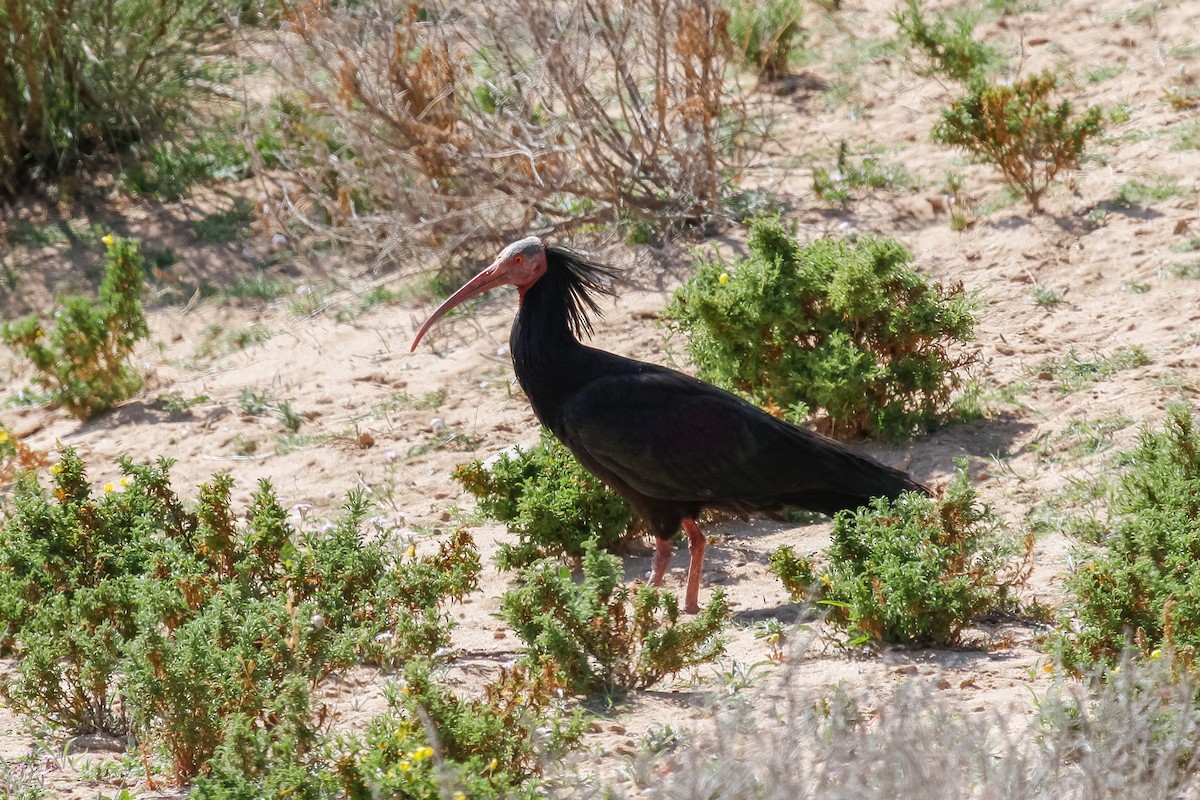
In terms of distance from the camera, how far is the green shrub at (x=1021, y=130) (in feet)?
26.2

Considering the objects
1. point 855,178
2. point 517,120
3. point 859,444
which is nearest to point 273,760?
point 859,444

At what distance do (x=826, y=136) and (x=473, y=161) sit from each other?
2.82 meters

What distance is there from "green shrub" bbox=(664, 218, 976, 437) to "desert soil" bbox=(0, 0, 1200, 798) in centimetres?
31

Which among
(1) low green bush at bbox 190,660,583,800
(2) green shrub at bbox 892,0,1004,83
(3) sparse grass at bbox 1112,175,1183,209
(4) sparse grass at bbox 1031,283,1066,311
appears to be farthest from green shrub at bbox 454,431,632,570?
(2) green shrub at bbox 892,0,1004,83

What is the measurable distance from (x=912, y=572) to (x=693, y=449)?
4.11 ft

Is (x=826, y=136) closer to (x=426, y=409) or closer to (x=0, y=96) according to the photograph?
(x=426, y=409)

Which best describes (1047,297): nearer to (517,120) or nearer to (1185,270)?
(1185,270)

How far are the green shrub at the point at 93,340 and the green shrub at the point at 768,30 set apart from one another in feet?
16.2

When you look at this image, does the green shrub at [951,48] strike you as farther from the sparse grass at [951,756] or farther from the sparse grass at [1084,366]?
the sparse grass at [951,756]

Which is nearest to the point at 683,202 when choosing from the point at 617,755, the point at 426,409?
the point at 426,409

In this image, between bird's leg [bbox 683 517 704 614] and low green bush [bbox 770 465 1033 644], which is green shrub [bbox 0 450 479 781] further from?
low green bush [bbox 770 465 1033 644]

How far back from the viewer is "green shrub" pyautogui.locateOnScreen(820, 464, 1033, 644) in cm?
474

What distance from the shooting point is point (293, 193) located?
10.7 meters

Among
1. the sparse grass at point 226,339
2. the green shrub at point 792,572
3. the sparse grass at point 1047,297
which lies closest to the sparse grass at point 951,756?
the green shrub at point 792,572
